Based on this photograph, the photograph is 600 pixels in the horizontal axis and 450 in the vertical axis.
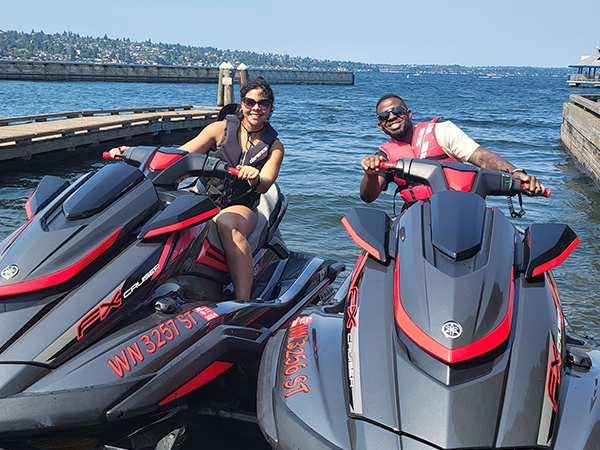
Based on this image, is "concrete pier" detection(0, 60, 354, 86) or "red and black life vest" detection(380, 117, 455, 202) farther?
"concrete pier" detection(0, 60, 354, 86)

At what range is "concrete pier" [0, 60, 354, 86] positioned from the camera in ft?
162

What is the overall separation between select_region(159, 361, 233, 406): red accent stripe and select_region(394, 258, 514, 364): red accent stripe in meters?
1.02

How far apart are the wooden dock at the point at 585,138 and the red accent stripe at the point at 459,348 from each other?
9789mm

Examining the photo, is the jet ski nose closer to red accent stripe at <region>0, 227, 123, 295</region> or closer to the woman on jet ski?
red accent stripe at <region>0, 227, 123, 295</region>

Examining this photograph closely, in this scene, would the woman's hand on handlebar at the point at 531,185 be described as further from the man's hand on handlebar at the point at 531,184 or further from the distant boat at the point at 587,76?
the distant boat at the point at 587,76

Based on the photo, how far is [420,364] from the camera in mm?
1722

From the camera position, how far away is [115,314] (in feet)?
7.93

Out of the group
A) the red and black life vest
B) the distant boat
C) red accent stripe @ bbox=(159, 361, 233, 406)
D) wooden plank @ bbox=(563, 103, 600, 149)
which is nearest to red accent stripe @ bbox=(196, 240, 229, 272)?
red accent stripe @ bbox=(159, 361, 233, 406)

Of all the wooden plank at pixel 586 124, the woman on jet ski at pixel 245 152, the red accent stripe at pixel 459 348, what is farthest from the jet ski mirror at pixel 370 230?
the wooden plank at pixel 586 124

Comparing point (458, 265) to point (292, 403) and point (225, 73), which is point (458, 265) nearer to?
point (292, 403)

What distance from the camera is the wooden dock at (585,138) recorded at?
10.9 m

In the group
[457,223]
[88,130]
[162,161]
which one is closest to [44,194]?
[162,161]

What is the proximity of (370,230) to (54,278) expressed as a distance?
4.09 feet

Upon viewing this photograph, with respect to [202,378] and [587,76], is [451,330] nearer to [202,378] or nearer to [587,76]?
[202,378]
